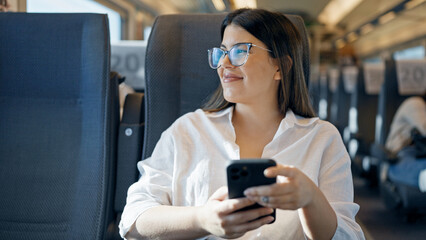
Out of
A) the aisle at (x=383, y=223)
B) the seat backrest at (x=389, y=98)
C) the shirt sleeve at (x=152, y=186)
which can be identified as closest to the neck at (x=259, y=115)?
the shirt sleeve at (x=152, y=186)

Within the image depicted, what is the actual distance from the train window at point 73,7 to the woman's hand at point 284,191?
1498 millimetres

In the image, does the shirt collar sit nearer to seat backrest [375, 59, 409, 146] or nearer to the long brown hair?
the long brown hair

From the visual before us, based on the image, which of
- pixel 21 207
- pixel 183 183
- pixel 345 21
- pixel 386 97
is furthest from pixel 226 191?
pixel 345 21

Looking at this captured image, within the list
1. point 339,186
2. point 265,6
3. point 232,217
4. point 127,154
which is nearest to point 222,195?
point 232,217

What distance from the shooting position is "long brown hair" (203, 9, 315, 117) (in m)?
1.16

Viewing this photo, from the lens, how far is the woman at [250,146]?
1.02 meters

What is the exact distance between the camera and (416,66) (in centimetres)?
306

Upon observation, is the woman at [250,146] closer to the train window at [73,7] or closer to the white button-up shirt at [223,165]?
the white button-up shirt at [223,165]

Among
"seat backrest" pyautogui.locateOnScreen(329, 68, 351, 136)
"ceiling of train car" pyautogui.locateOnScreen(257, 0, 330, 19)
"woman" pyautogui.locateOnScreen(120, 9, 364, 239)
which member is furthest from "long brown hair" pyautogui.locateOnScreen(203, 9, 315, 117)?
"ceiling of train car" pyautogui.locateOnScreen(257, 0, 330, 19)

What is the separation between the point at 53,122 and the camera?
1363 mm

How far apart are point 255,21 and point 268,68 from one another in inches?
5.3

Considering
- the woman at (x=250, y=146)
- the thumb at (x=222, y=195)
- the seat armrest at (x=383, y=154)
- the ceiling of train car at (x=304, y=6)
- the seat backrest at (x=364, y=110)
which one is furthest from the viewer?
the ceiling of train car at (x=304, y=6)

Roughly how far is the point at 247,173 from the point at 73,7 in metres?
2.33

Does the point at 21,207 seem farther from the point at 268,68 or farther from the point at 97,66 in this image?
the point at 268,68
